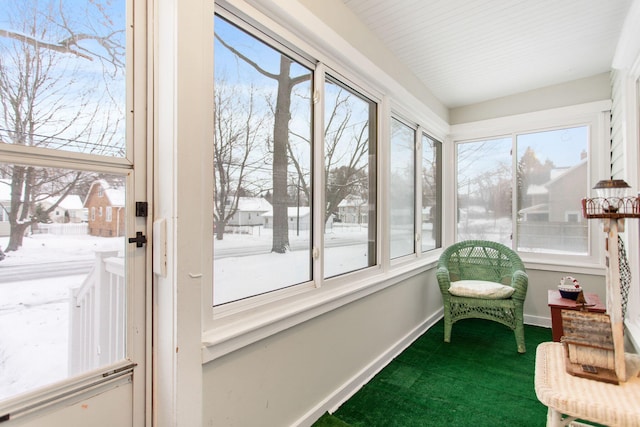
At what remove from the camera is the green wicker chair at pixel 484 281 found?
2.83 meters

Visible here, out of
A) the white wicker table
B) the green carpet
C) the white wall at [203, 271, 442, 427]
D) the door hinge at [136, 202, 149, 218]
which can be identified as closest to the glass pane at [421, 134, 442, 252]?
the white wall at [203, 271, 442, 427]

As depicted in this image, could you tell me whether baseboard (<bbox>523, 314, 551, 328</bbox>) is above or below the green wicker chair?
below

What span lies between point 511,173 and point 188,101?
12.0 feet

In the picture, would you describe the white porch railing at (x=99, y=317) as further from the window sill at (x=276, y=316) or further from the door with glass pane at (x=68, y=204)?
the window sill at (x=276, y=316)

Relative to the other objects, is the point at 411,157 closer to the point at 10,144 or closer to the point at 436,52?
the point at 436,52

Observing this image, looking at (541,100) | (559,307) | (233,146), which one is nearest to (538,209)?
(541,100)

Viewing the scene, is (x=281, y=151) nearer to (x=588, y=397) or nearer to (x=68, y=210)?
(x=68, y=210)

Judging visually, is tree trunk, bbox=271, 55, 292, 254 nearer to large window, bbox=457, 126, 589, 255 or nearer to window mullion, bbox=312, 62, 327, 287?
window mullion, bbox=312, 62, 327, 287

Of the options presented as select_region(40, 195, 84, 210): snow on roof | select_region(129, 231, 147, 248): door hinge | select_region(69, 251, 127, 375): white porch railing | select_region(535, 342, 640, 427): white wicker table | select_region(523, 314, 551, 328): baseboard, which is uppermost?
select_region(40, 195, 84, 210): snow on roof

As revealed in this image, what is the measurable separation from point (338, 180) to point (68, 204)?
150 cm

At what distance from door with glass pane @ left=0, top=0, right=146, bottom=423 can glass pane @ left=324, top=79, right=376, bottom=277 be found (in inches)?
46.1

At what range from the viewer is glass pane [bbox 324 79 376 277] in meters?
2.13

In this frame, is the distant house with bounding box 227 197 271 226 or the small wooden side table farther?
the small wooden side table

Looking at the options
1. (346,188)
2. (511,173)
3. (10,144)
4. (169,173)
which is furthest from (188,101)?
(511,173)
